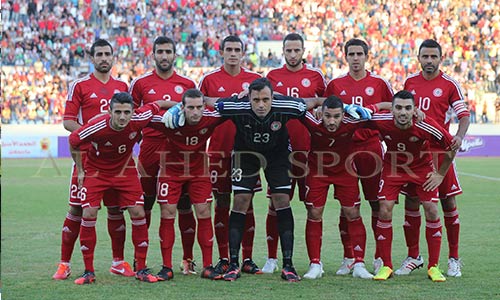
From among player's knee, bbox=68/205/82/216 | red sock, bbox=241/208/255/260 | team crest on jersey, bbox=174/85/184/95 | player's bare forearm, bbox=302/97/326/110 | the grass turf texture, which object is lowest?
the grass turf texture

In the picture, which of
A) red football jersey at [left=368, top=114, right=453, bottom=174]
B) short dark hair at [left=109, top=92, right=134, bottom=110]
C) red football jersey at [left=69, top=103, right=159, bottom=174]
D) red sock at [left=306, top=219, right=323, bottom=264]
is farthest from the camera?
red sock at [left=306, top=219, right=323, bottom=264]

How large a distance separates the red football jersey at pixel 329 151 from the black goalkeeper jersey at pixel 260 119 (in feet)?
0.99

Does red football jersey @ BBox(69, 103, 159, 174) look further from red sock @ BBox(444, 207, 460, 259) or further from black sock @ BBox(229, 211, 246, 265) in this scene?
red sock @ BBox(444, 207, 460, 259)

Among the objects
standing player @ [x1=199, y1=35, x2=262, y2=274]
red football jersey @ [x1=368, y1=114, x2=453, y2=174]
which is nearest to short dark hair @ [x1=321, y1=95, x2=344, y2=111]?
red football jersey @ [x1=368, y1=114, x2=453, y2=174]

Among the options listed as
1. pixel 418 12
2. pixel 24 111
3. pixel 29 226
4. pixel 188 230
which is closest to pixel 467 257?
pixel 188 230

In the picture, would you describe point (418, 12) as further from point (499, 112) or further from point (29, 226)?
point (29, 226)

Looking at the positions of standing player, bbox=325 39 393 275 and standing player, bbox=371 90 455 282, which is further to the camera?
standing player, bbox=325 39 393 275

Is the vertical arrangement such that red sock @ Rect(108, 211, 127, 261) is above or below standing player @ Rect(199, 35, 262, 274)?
below

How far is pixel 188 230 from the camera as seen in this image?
8375 mm

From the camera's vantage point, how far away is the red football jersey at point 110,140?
24.8 ft

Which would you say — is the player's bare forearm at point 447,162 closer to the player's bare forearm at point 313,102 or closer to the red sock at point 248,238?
the player's bare forearm at point 313,102

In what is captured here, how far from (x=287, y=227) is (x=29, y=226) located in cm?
563

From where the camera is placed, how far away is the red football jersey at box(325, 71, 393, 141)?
838 centimetres

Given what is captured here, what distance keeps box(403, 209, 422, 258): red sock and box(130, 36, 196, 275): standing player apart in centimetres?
224
